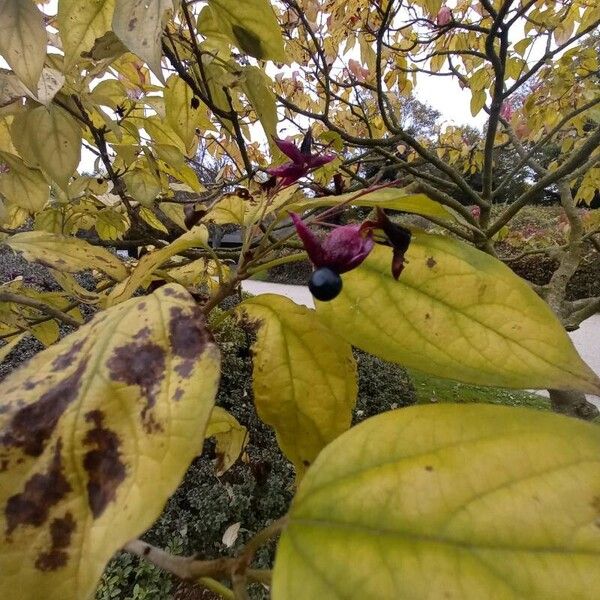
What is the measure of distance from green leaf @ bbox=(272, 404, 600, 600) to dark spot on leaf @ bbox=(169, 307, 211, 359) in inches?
3.9

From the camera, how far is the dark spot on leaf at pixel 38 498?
228mm

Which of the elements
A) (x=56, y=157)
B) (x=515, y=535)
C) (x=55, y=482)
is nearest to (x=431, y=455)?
(x=515, y=535)

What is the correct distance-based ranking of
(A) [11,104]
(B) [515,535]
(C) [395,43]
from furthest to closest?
(C) [395,43]
(A) [11,104]
(B) [515,535]

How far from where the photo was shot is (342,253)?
0.33 metres

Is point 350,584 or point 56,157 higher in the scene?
point 56,157

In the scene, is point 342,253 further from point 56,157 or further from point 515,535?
point 56,157

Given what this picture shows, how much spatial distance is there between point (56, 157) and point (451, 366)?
0.63m

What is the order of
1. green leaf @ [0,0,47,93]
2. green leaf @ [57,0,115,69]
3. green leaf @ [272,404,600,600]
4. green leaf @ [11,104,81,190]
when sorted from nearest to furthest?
green leaf @ [272,404,600,600]
green leaf @ [0,0,47,93]
green leaf @ [57,0,115,69]
green leaf @ [11,104,81,190]

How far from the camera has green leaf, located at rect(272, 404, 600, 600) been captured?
8.1 inches

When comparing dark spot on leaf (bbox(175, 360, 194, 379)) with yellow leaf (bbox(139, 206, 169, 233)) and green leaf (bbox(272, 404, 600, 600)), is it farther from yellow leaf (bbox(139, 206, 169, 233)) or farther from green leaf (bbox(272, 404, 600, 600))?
yellow leaf (bbox(139, 206, 169, 233))

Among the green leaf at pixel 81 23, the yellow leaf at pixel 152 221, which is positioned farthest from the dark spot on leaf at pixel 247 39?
the yellow leaf at pixel 152 221

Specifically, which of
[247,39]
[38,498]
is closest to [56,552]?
[38,498]

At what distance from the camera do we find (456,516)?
0.73 ft

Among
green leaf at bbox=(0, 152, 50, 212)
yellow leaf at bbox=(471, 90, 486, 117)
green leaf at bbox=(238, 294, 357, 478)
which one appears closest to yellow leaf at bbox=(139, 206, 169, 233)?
green leaf at bbox=(0, 152, 50, 212)
